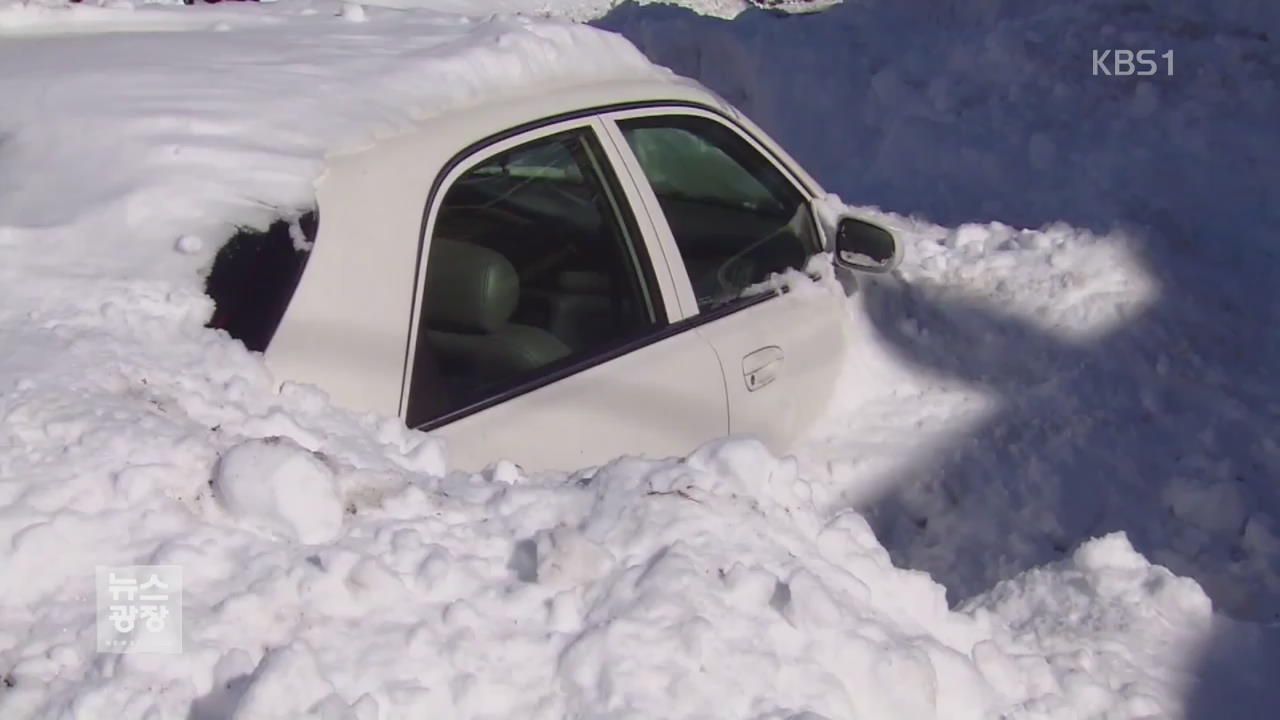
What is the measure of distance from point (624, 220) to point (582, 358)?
1.34 ft

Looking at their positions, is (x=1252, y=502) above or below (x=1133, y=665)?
below

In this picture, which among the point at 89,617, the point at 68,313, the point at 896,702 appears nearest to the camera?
the point at 89,617

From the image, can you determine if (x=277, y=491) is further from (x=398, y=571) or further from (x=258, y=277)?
(x=258, y=277)

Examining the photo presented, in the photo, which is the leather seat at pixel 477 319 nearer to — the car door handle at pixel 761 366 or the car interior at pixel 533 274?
the car interior at pixel 533 274

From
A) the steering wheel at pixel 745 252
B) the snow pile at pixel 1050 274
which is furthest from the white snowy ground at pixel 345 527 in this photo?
the snow pile at pixel 1050 274

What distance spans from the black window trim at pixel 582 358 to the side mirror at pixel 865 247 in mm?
271

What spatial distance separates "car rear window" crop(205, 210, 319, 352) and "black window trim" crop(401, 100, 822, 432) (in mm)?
248

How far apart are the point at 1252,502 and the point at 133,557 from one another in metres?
3.64

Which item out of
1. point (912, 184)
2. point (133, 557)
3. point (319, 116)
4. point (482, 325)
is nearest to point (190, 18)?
point (319, 116)

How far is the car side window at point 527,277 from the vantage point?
108 inches

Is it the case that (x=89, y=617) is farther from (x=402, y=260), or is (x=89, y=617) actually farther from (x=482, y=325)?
(x=482, y=325)

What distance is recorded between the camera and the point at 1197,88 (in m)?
7.66

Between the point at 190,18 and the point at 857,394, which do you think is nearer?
the point at 190,18

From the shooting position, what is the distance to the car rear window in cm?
237
